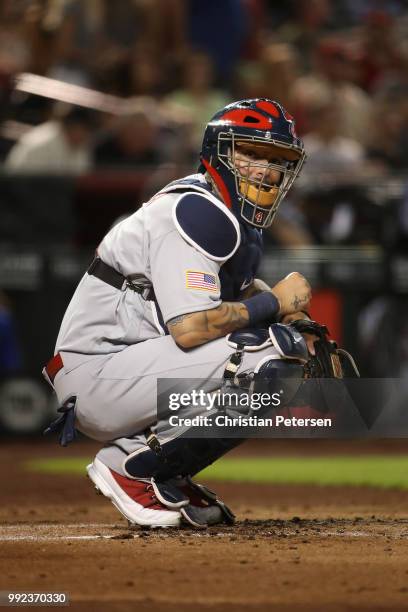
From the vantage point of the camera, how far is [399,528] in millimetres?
5266

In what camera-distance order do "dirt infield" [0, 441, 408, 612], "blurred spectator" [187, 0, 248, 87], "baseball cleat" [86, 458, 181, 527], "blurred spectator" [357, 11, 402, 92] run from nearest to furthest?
1. "dirt infield" [0, 441, 408, 612]
2. "baseball cleat" [86, 458, 181, 527]
3. "blurred spectator" [187, 0, 248, 87]
4. "blurred spectator" [357, 11, 402, 92]

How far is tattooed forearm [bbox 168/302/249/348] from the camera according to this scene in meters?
4.71

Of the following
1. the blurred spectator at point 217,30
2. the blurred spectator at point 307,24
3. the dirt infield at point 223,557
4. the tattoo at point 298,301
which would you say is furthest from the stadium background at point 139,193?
the tattoo at point 298,301

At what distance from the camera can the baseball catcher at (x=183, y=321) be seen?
4.74 metres

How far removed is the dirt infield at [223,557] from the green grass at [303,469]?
3.84 ft

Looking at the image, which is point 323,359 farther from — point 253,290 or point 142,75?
point 142,75

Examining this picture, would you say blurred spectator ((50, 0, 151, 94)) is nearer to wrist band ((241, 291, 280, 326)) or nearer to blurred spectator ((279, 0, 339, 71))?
blurred spectator ((279, 0, 339, 71))

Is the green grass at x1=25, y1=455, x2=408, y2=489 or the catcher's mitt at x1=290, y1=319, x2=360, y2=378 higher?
the catcher's mitt at x1=290, y1=319, x2=360, y2=378

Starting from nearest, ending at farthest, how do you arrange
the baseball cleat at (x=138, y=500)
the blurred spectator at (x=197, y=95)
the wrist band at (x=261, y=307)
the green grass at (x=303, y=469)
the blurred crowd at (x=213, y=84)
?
1. the wrist band at (x=261, y=307)
2. the baseball cleat at (x=138, y=500)
3. the green grass at (x=303, y=469)
4. the blurred crowd at (x=213, y=84)
5. the blurred spectator at (x=197, y=95)

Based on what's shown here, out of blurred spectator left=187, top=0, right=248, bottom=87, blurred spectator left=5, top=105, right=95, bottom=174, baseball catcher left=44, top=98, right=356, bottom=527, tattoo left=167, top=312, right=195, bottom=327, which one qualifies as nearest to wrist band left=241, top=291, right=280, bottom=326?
baseball catcher left=44, top=98, right=356, bottom=527

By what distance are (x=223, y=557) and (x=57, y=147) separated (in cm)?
654

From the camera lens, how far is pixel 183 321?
4707 mm

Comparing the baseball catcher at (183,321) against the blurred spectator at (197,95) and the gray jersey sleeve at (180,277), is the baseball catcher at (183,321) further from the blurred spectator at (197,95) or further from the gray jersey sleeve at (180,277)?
the blurred spectator at (197,95)

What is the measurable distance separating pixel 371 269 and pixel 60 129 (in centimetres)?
287
